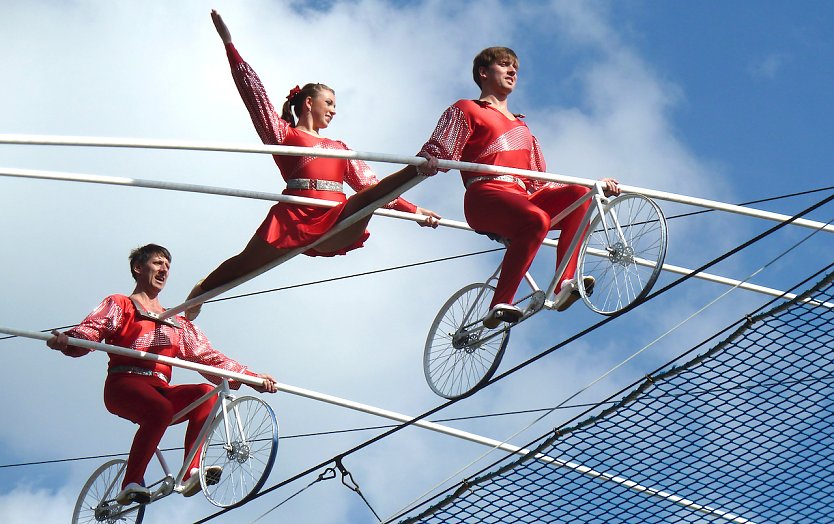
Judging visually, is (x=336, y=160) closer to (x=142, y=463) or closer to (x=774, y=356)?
(x=142, y=463)

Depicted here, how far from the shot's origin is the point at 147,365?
10477 mm

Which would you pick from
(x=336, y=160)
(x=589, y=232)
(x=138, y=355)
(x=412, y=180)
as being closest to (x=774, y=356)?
(x=589, y=232)

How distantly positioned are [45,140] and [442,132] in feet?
6.43

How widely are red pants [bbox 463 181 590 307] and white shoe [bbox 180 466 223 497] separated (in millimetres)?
1919

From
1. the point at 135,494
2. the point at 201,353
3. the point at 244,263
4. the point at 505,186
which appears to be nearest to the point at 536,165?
the point at 505,186

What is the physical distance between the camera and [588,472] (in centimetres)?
954

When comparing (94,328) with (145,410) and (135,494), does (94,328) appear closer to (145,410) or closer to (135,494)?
(145,410)

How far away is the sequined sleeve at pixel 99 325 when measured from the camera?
33.2ft

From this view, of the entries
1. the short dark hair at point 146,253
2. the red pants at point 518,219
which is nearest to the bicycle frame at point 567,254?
the red pants at point 518,219

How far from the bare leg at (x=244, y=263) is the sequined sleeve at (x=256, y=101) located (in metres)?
0.56

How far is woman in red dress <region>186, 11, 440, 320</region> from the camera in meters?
10.0

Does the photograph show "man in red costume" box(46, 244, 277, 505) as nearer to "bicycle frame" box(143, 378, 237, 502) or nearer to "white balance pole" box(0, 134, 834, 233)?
"bicycle frame" box(143, 378, 237, 502)

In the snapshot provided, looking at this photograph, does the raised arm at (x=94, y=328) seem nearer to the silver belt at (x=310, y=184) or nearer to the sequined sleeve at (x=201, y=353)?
the sequined sleeve at (x=201, y=353)

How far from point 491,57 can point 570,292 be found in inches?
54.8
